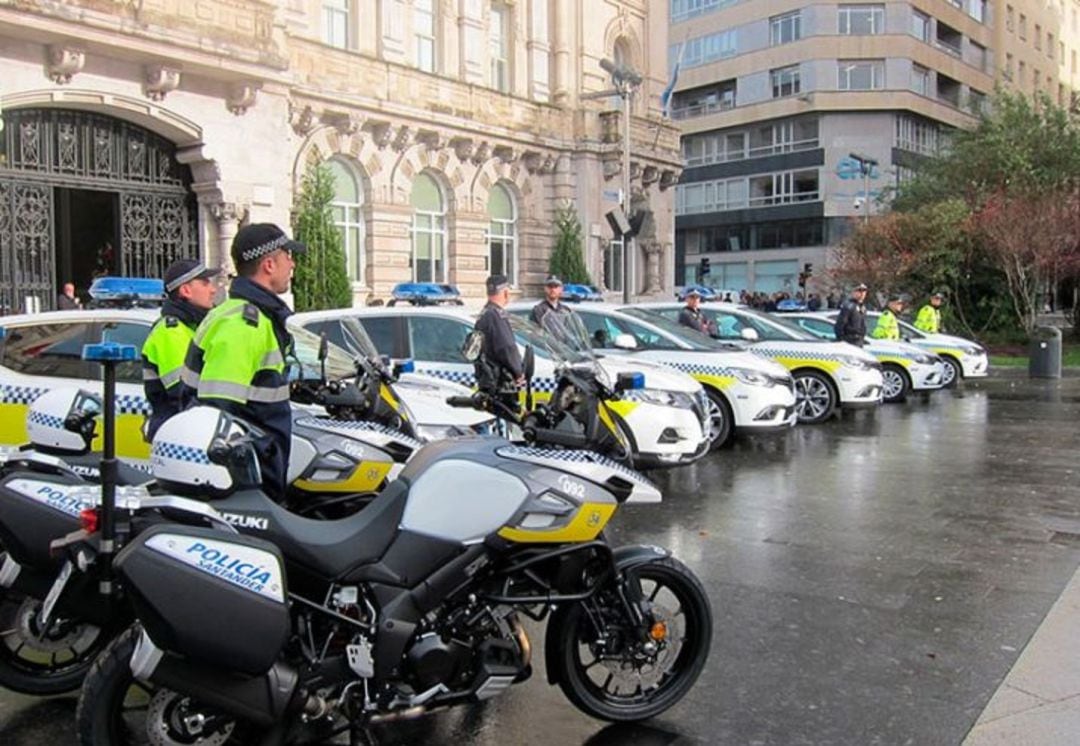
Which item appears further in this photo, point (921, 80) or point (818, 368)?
point (921, 80)

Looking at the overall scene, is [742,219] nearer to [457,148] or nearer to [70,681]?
[457,148]

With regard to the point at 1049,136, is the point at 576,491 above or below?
below

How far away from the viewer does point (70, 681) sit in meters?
4.49

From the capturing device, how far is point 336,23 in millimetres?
23578

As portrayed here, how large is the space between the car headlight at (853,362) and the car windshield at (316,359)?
7.99m

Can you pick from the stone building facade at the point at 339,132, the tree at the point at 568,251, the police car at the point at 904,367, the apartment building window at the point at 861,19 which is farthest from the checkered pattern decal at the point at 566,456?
the apartment building window at the point at 861,19

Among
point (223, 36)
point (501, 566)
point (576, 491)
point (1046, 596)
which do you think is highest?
point (223, 36)

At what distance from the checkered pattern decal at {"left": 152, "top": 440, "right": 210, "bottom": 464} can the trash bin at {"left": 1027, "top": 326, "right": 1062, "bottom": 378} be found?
2196cm

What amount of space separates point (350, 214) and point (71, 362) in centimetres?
1715

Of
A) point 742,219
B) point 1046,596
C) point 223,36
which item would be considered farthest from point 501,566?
point 742,219

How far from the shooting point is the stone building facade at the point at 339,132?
1670cm

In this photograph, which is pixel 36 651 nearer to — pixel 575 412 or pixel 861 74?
pixel 575 412

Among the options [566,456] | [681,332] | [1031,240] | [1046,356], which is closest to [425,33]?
[1046,356]

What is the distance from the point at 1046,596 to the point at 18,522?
5433 mm
